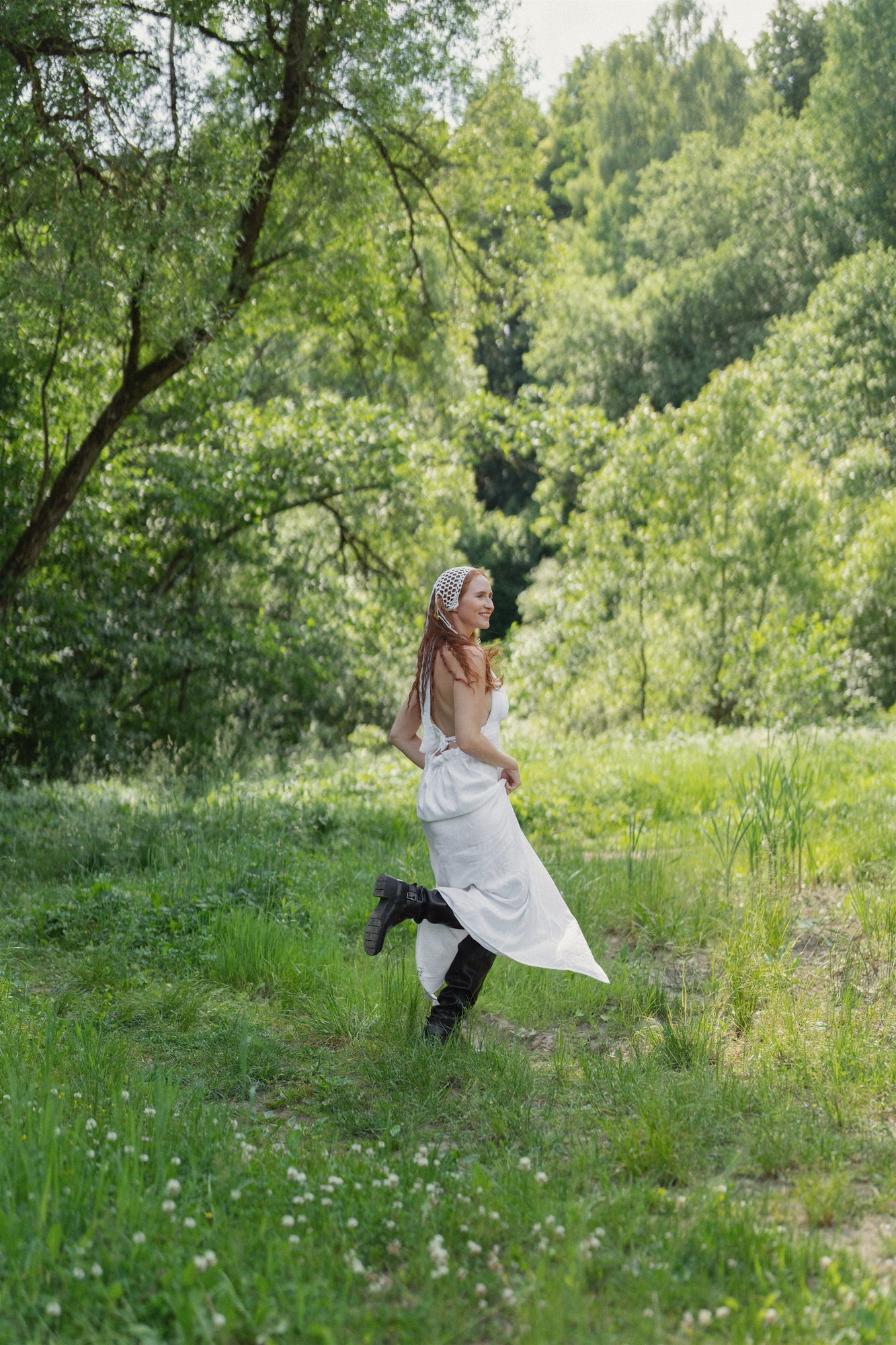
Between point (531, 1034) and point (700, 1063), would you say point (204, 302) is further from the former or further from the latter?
point (700, 1063)

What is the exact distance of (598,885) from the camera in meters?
6.90

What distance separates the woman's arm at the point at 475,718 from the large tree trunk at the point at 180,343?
245 inches

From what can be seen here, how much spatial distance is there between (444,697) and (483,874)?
2.55ft

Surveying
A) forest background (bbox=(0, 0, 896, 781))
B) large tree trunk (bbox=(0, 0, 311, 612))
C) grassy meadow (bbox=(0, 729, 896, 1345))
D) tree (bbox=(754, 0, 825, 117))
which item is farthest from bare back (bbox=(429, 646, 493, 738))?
tree (bbox=(754, 0, 825, 117))

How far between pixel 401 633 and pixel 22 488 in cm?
574

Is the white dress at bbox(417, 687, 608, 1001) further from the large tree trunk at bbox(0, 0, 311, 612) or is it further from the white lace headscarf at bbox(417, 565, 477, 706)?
the large tree trunk at bbox(0, 0, 311, 612)

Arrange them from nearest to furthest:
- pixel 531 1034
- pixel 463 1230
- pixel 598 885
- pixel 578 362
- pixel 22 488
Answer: pixel 463 1230 → pixel 531 1034 → pixel 598 885 → pixel 22 488 → pixel 578 362

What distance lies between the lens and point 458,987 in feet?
15.1

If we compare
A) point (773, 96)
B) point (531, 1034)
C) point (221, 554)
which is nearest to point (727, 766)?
point (531, 1034)

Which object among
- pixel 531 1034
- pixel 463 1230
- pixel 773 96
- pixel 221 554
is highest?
pixel 773 96

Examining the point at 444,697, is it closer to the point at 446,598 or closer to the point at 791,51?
the point at 446,598

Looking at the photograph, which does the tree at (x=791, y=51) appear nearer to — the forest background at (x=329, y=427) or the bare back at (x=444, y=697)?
the forest background at (x=329, y=427)

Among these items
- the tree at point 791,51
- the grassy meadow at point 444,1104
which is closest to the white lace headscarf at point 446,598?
the grassy meadow at point 444,1104

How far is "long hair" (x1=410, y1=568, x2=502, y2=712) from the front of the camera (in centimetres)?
462
